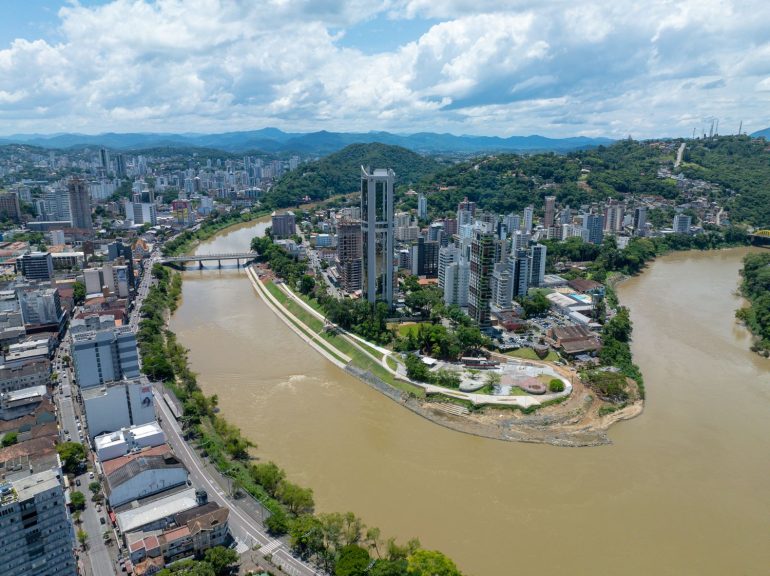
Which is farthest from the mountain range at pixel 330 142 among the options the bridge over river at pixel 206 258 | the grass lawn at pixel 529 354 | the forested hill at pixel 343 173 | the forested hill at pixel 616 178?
the grass lawn at pixel 529 354

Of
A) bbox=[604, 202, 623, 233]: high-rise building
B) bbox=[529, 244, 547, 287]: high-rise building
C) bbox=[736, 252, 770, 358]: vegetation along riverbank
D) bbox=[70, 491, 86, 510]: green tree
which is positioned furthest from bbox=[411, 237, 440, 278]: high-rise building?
bbox=[70, 491, 86, 510]: green tree

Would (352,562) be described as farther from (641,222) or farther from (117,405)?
(641,222)

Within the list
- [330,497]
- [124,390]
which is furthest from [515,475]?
[124,390]

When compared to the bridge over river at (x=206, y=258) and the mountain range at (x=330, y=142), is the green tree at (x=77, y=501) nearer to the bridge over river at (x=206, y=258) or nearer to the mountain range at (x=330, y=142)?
the bridge over river at (x=206, y=258)

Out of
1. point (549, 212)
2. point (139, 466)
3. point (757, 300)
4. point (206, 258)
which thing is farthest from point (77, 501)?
point (549, 212)

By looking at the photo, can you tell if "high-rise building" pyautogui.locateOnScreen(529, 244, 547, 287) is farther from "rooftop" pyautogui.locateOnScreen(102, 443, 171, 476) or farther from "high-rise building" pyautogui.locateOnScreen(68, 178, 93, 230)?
"high-rise building" pyautogui.locateOnScreen(68, 178, 93, 230)

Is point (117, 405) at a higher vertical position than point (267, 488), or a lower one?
higher
